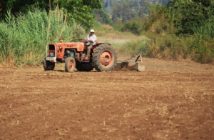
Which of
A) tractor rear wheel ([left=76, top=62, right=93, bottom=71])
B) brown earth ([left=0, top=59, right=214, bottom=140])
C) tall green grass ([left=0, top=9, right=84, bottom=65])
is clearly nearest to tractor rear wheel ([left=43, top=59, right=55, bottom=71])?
tractor rear wheel ([left=76, top=62, right=93, bottom=71])

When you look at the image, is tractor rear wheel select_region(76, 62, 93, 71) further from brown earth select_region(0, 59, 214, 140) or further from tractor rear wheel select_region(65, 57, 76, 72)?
brown earth select_region(0, 59, 214, 140)

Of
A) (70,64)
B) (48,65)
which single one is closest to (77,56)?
(70,64)

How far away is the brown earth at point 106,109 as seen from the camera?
394 inches

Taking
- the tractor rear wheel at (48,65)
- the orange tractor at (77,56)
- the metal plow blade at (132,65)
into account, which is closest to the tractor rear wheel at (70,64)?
the orange tractor at (77,56)

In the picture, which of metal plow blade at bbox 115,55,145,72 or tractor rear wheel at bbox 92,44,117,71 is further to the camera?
metal plow blade at bbox 115,55,145,72

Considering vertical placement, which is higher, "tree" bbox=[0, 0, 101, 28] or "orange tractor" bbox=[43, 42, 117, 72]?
"tree" bbox=[0, 0, 101, 28]

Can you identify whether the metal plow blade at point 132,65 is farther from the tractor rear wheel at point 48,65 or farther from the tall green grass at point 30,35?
the tall green grass at point 30,35

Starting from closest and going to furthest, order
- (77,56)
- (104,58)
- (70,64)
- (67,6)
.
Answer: (70,64) → (77,56) → (104,58) → (67,6)

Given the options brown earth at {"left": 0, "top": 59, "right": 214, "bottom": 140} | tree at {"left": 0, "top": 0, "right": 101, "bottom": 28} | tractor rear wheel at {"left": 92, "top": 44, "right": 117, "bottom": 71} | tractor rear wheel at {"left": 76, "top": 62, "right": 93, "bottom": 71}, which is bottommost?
brown earth at {"left": 0, "top": 59, "right": 214, "bottom": 140}

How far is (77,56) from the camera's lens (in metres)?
20.7

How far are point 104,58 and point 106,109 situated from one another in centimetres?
944

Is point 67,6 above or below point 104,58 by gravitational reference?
above

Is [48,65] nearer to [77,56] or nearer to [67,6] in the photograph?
[77,56]

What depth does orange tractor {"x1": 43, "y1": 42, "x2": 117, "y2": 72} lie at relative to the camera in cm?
2039
